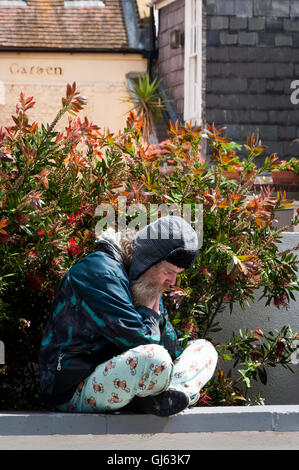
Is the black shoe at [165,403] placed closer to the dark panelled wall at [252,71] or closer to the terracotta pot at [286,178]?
the terracotta pot at [286,178]

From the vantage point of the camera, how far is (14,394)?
14.1ft

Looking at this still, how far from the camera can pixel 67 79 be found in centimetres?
1619

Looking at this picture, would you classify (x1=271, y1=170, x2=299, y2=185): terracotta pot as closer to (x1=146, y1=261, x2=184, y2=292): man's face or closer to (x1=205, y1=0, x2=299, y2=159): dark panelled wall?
(x1=205, y1=0, x2=299, y2=159): dark panelled wall

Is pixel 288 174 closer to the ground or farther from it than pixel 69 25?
closer to the ground

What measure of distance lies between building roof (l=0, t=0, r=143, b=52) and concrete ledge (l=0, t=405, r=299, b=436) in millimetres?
13018

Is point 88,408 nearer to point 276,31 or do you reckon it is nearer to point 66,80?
point 276,31

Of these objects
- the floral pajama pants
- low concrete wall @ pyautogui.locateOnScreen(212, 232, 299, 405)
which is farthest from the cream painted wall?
the floral pajama pants

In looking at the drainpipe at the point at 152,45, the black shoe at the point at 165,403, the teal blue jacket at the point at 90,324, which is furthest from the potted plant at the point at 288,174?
the drainpipe at the point at 152,45

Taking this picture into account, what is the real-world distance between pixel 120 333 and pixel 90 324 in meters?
0.15

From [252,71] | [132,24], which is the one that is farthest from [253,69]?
[132,24]

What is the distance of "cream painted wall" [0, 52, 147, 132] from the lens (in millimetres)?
16016

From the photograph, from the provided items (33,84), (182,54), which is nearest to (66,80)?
(33,84)

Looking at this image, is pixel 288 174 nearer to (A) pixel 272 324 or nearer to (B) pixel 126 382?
(A) pixel 272 324

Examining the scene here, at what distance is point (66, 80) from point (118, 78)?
1.04 m
